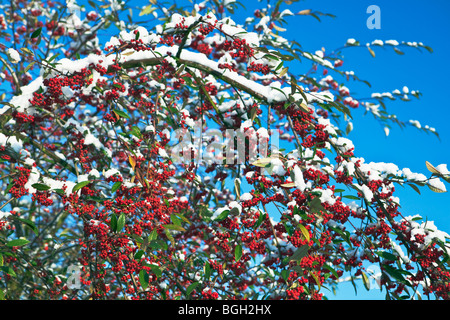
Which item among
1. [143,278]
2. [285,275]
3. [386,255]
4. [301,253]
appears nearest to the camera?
[301,253]

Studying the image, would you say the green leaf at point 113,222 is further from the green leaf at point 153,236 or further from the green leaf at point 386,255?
the green leaf at point 386,255

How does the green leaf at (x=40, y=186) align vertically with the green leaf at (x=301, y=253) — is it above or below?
above

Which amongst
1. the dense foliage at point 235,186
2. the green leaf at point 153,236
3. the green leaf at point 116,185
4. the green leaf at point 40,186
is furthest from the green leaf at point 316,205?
the green leaf at point 40,186

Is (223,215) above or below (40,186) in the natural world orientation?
below

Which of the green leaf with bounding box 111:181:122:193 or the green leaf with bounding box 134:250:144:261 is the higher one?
the green leaf with bounding box 111:181:122:193

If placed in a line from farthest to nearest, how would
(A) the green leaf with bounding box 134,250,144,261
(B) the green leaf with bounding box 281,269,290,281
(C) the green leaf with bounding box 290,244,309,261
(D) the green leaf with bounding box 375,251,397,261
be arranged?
(D) the green leaf with bounding box 375,251,397,261 < (A) the green leaf with bounding box 134,250,144,261 < (B) the green leaf with bounding box 281,269,290,281 < (C) the green leaf with bounding box 290,244,309,261

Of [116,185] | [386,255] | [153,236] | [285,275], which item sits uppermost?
[116,185]

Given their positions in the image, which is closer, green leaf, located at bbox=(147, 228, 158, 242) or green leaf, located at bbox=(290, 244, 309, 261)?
green leaf, located at bbox=(290, 244, 309, 261)

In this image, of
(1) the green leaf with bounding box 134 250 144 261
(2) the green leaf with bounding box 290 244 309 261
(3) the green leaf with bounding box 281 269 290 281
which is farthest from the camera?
(1) the green leaf with bounding box 134 250 144 261

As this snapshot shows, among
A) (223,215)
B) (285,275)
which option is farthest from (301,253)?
(223,215)

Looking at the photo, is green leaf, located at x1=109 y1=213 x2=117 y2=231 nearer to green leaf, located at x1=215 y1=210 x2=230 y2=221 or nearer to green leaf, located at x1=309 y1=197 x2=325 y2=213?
green leaf, located at x1=215 y1=210 x2=230 y2=221

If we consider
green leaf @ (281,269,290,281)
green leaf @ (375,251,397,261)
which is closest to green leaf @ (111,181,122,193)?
green leaf @ (281,269,290,281)

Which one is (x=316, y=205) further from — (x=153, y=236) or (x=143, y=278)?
(x=143, y=278)
